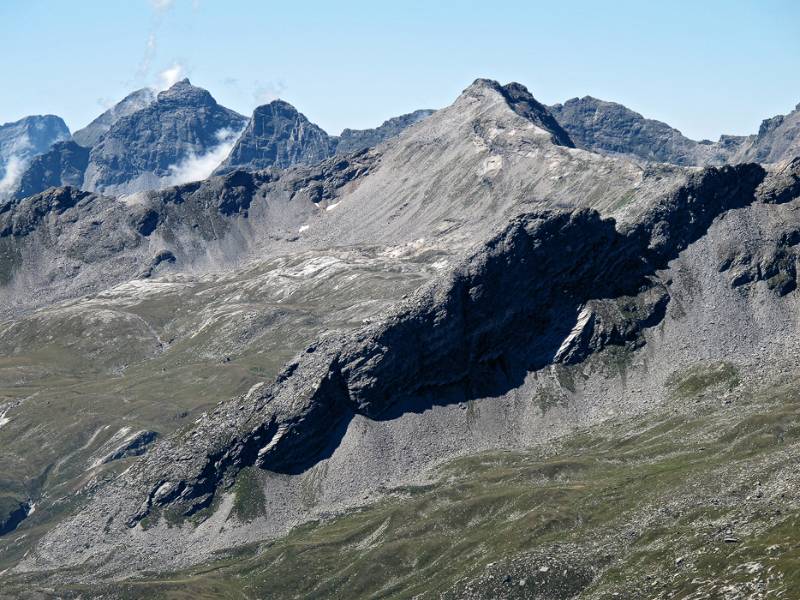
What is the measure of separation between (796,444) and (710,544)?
51.8 m

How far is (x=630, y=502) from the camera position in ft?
654

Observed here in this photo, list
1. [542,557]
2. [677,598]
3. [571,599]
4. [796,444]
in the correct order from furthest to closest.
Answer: [796,444] < [542,557] < [571,599] < [677,598]

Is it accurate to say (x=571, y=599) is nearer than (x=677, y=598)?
No

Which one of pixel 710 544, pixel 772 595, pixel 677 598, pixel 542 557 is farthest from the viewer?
pixel 542 557

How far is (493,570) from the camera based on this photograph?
183875 millimetres

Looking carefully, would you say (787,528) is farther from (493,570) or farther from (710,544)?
(493,570)

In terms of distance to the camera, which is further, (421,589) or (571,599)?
(421,589)

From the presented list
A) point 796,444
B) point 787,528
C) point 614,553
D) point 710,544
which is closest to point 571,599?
point 614,553

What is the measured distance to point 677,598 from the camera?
458 ft

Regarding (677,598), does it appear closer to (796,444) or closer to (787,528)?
(787,528)

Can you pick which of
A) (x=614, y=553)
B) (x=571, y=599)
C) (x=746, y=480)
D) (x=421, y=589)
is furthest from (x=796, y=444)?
(x=421, y=589)

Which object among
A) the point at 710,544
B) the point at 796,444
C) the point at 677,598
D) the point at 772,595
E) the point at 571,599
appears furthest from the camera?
the point at 796,444

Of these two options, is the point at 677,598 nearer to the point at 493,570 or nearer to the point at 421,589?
the point at 493,570

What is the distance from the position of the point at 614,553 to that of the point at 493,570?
897 inches
